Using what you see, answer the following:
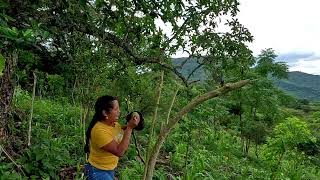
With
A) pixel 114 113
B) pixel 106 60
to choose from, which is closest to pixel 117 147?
pixel 114 113

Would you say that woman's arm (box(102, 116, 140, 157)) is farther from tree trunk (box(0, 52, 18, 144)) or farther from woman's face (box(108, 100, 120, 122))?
tree trunk (box(0, 52, 18, 144))

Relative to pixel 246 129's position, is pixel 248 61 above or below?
above

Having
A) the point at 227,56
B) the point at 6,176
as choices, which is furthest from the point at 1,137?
the point at 227,56

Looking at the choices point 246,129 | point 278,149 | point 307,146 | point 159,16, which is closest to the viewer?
point 159,16

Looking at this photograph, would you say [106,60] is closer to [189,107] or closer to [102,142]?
[102,142]

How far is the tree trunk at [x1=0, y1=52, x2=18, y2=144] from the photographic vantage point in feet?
21.2

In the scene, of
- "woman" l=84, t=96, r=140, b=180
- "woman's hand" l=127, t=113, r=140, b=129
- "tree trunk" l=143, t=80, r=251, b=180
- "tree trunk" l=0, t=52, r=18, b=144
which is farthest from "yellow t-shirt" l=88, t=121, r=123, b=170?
"tree trunk" l=0, t=52, r=18, b=144

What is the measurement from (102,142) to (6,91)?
122 inches

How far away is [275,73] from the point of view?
19.5 meters

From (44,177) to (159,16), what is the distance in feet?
9.20

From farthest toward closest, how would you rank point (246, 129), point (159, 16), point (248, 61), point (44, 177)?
1. point (246, 129)
2. point (44, 177)
3. point (248, 61)
4. point (159, 16)

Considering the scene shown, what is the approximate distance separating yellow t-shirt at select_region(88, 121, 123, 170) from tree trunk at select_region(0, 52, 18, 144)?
2819mm

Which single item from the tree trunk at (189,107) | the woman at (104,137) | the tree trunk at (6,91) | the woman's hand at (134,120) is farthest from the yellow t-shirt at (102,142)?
the tree trunk at (6,91)

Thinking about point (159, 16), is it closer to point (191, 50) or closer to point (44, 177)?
point (191, 50)
